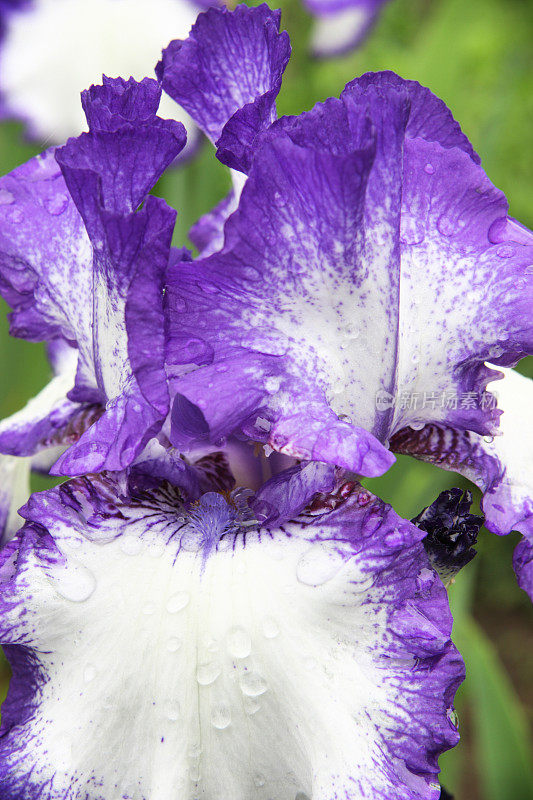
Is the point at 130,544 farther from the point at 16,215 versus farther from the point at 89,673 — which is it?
the point at 16,215

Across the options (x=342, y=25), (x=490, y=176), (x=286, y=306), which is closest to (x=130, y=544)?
(x=286, y=306)

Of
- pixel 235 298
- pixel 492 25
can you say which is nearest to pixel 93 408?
pixel 235 298

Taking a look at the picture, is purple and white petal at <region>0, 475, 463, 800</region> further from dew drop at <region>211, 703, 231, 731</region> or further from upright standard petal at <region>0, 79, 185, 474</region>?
upright standard petal at <region>0, 79, 185, 474</region>

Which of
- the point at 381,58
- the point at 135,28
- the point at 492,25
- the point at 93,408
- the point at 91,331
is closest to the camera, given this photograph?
the point at 91,331

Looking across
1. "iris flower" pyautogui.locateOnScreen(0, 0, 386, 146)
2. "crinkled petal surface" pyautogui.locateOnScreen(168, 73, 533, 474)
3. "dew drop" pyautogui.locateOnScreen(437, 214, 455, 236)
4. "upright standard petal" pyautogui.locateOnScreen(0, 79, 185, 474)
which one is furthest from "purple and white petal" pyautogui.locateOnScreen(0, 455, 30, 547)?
"iris flower" pyautogui.locateOnScreen(0, 0, 386, 146)

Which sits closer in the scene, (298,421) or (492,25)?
(298,421)

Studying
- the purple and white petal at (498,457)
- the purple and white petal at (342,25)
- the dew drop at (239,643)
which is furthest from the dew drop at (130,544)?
the purple and white petal at (342,25)

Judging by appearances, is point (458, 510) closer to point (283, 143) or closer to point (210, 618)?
point (210, 618)
